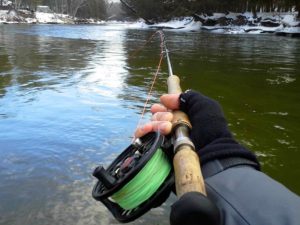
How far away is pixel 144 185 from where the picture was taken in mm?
1434

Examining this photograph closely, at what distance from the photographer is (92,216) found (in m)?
3.36

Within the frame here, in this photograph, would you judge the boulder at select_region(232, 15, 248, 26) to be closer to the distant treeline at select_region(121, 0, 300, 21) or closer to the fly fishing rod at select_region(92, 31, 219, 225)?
the distant treeline at select_region(121, 0, 300, 21)

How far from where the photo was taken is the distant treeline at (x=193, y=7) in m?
50.3

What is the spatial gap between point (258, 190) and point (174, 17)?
68661 millimetres

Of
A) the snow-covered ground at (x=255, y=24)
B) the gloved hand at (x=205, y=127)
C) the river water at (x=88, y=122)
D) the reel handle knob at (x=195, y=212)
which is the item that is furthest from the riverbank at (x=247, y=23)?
the reel handle knob at (x=195, y=212)

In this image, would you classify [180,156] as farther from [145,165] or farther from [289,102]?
[289,102]

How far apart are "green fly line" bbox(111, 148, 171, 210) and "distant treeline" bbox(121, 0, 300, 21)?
45503 mm

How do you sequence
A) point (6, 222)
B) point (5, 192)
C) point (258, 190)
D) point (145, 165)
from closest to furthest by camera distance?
1. point (258, 190)
2. point (145, 165)
3. point (6, 222)
4. point (5, 192)

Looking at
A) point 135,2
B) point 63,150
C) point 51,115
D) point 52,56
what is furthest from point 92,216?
point 135,2

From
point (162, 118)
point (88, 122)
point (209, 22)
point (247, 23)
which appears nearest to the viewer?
point (162, 118)

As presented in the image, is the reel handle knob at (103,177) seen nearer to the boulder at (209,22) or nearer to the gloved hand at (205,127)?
the gloved hand at (205,127)

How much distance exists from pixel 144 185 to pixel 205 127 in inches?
16.2

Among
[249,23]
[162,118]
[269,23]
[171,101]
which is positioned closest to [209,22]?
[249,23]

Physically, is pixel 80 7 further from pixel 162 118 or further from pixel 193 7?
pixel 162 118
